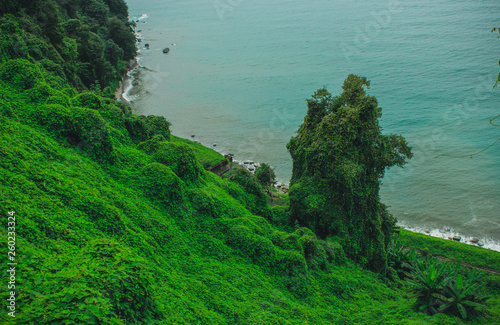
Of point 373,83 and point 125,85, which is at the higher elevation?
point 373,83

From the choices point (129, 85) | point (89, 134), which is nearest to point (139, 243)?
point (89, 134)

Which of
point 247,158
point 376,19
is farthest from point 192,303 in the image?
point 376,19

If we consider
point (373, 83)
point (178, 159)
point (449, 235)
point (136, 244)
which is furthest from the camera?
point (373, 83)

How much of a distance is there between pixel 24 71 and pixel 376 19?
10911 centimetres

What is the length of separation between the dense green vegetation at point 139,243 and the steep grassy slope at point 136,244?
0.05 m

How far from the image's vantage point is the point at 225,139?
2055 inches

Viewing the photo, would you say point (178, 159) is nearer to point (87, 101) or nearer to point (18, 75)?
point (87, 101)

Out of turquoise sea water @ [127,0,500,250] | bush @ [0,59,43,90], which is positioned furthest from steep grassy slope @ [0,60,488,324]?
turquoise sea water @ [127,0,500,250]

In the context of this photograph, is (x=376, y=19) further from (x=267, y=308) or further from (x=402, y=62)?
(x=267, y=308)

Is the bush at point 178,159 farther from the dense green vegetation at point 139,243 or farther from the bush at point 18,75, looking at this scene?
the bush at point 18,75

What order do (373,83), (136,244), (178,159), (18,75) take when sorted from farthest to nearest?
(373,83), (178,159), (18,75), (136,244)

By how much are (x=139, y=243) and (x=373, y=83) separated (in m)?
64.9

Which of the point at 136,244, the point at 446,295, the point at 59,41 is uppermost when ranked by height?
the point at 59,41

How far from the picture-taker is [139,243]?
11219 mm
